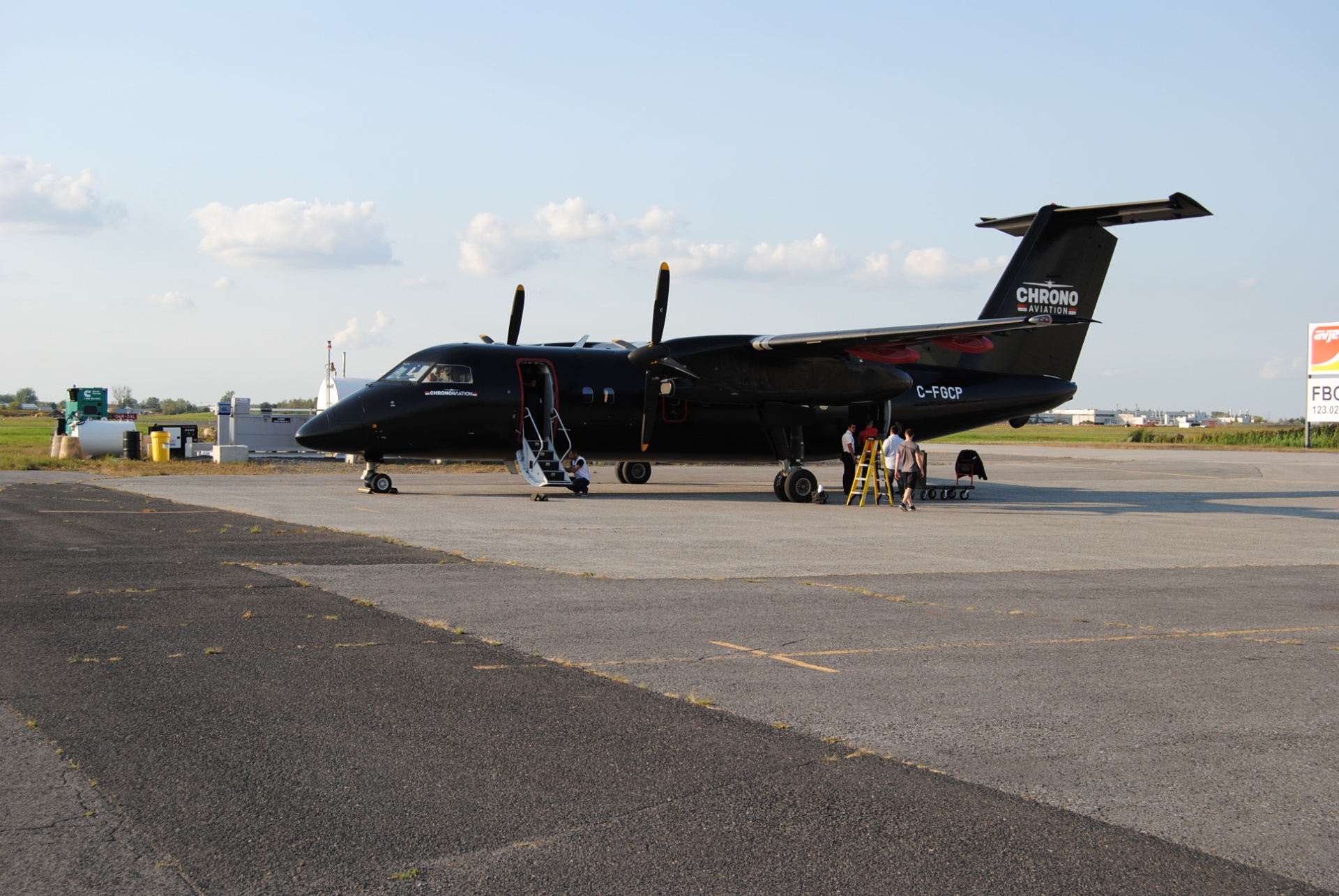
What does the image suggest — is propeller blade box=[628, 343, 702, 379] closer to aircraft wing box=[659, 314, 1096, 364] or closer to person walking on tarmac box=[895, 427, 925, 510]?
aircraft wing box=[659, 314, 1096, 364]

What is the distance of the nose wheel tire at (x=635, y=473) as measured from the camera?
30109 mm

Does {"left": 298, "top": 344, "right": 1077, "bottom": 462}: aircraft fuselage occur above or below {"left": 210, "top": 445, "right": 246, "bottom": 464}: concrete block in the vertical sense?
above

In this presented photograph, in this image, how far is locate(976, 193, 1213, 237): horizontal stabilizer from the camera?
2356 cm

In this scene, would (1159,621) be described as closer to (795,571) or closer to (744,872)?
(795,571)

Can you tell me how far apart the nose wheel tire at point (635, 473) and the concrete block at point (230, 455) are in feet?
53.9

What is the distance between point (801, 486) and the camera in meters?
25.2

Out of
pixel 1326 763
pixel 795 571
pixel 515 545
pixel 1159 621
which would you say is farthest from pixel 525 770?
pixel 515 545

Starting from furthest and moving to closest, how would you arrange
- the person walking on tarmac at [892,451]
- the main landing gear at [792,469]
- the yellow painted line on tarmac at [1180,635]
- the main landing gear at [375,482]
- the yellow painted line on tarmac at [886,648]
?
the main landing gear at [375,482] < the main landing gear at [792,469] < the person walking on tarmac at [892,451] < the yellow painted line on tarmac at [1180,635] < the yellow painted line on tarmac at [886,648]

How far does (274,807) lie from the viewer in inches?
190

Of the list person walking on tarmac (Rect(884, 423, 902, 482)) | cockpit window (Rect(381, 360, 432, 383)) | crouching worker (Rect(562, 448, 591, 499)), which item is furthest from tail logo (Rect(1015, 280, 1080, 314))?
cockpit window (Rect(381, 360, 432, 383))

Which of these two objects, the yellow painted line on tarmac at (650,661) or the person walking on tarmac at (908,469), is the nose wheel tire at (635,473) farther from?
the yellow painted line on tarmac at (650,661)

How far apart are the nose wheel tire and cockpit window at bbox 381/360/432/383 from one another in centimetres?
767

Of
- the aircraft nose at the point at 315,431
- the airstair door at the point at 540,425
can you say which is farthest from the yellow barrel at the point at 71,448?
the airstair door at the point at 540,425

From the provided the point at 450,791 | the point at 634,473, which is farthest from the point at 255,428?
the point at 450,791
